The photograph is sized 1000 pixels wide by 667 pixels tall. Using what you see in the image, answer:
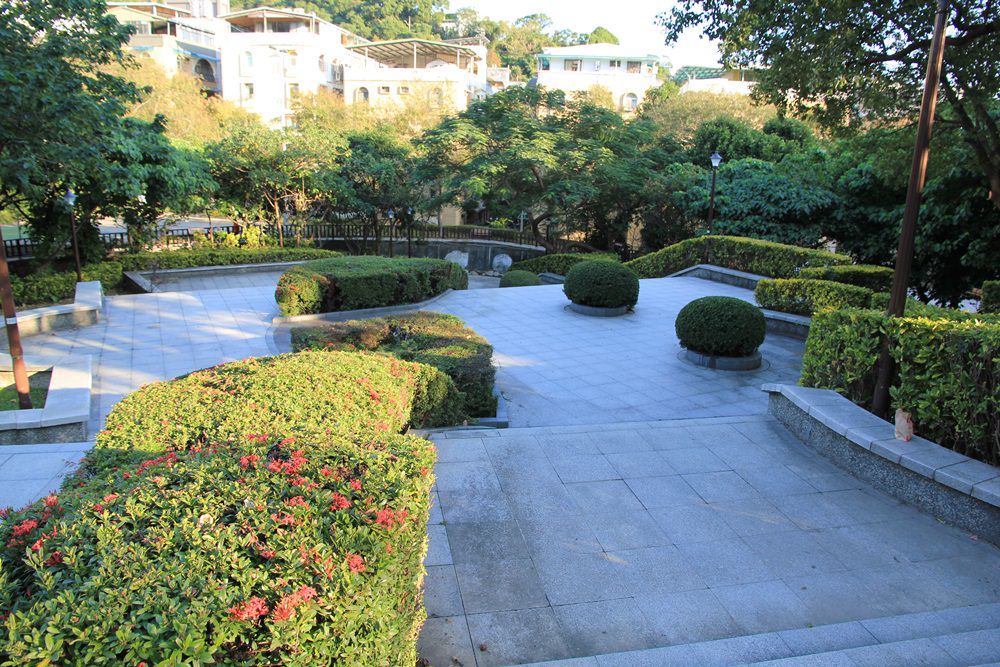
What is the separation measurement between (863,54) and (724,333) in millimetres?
4684

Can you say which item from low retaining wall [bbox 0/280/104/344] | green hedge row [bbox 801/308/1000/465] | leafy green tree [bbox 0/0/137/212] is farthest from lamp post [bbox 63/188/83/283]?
green hedge row [bbox 801/308/1000/465]

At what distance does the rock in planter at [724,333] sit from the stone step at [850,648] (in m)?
6.47

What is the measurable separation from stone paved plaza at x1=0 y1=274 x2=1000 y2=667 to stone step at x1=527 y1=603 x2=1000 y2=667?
0.01m

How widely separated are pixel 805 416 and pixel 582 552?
348cm

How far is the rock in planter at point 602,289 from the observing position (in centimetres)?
1352

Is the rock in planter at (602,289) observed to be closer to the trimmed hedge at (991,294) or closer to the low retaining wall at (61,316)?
the trimmed hedge at (991,294)

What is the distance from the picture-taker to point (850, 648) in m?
3.54

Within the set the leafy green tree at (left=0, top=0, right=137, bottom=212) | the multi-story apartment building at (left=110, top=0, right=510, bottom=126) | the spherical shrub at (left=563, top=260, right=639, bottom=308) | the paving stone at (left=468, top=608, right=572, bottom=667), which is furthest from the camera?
the multi-story apartment building at (left=110, top=0, right=510, bottom=126)

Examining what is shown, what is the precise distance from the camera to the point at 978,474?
502 centimetres

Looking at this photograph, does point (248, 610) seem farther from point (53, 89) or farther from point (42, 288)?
point (42, 288)

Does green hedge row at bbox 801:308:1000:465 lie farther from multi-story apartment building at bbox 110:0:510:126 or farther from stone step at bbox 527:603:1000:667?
multi-story apartment building at bbox 110:0:510:126

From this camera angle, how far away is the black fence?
63.3ft

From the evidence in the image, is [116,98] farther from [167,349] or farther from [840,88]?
[840,88]

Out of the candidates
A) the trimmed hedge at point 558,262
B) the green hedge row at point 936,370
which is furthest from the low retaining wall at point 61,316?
the trimmed hedge at point 558,262
